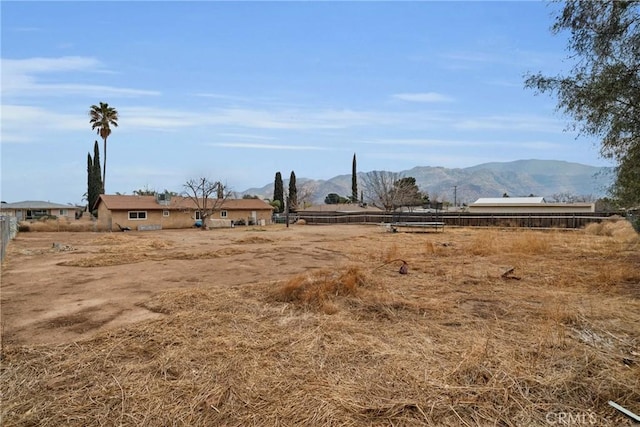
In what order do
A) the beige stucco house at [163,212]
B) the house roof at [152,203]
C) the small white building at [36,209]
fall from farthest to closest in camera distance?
the small white building at [36,209]
the house roof at [152,203]
the beige stucco house at [163,212]

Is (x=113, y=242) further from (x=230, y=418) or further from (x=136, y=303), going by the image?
(x=230, y=418)

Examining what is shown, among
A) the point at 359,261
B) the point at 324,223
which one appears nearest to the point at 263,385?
the point at 359,261

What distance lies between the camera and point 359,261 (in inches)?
436

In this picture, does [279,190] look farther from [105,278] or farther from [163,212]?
[105,278]

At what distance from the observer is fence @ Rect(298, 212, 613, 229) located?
1002 inches

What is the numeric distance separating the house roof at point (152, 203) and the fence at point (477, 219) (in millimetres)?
6780

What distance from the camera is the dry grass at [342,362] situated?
2.89 meters

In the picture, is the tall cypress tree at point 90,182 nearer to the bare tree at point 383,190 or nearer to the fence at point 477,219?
the fence at point 477,219

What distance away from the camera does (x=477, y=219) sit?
29.3 meters

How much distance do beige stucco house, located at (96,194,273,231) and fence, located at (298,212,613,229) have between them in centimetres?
652

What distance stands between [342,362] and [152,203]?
32204 mm

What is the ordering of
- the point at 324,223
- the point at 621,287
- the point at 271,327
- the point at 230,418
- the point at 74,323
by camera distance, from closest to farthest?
the point at 230,418 < the point at 271,327 < the point at 74,323 < the point at 621,287 < the point at 324,223

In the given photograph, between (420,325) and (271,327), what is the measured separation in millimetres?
1916

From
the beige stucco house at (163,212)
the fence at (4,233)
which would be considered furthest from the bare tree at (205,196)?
the fence at (4,233)
